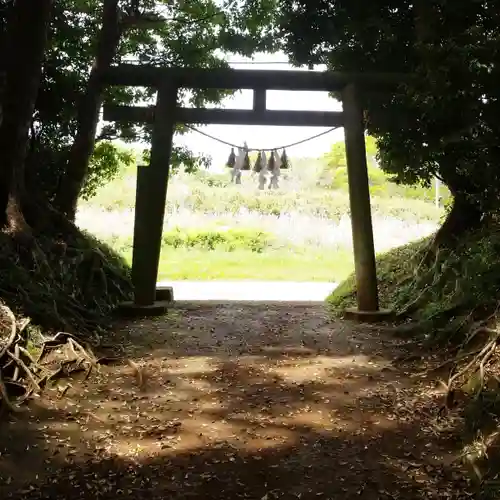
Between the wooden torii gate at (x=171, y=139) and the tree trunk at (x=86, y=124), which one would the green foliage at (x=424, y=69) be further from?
the tree trunk at (x=86, y=124)

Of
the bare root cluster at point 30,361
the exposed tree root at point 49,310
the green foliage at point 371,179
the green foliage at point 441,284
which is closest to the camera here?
the bare root cluster at point 30,361

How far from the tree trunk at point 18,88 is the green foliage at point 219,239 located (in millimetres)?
13870

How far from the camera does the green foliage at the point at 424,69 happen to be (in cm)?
562

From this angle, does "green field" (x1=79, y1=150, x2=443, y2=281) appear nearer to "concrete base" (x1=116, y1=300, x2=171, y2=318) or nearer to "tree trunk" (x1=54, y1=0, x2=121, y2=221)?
"tree trunk" (x1=54, y1=0, x2=121, y2=221)

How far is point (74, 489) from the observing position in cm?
316

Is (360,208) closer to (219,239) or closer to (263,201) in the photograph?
(219,239)

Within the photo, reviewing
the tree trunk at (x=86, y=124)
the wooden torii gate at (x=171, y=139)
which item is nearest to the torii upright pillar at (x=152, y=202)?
the wooden torii gate at (x=171, y=139)

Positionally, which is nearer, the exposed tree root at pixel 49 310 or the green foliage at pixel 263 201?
the exposed tree root at pixel 49 310

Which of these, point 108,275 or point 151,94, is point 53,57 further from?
point 108,275

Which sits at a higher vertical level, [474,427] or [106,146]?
[106,146]

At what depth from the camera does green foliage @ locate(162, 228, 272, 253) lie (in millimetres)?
20375

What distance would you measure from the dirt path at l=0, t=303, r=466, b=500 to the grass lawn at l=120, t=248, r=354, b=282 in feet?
35.3

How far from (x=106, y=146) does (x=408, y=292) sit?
618cm

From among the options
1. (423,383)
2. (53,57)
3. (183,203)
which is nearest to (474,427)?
(423,383)
